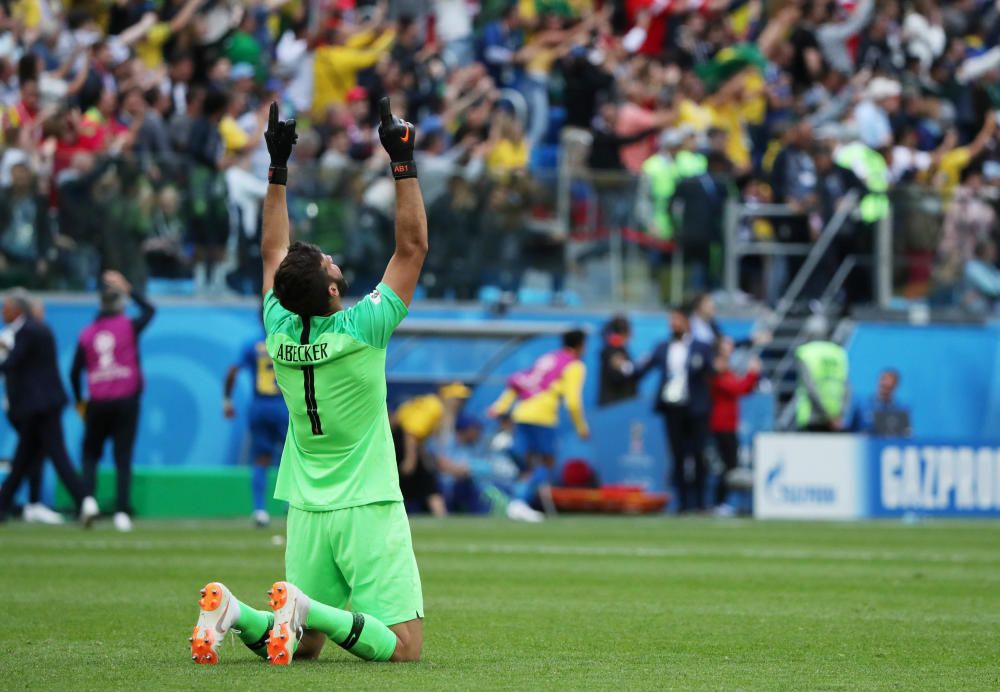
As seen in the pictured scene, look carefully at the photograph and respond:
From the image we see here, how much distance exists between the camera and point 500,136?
23.8 meters

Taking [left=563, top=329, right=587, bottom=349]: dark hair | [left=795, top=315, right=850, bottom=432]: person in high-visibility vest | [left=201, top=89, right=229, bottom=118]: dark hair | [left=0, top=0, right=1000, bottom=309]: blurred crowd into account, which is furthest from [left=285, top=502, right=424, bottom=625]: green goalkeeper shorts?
[left=795, top=315, right=850, bottom=432]: person in high-visibility vest

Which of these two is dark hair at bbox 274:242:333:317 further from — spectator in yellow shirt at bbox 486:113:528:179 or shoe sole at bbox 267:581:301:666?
spectator in yellow shirt at bbox 486:113:528:179

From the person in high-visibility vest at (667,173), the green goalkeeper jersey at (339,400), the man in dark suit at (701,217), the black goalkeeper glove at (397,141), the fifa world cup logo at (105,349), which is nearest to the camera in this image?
the black goalkeeper glove at (397,141)

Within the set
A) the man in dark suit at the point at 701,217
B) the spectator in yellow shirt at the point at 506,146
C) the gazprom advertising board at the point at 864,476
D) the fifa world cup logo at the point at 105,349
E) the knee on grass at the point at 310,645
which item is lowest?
the gazprom advertising board at the point at 864,476

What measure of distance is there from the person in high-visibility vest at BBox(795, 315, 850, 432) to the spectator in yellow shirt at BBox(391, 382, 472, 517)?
4339 millimetres

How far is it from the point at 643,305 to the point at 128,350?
7849mm

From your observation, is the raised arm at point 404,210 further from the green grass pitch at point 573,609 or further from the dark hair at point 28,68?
the dark hair at point 28,68

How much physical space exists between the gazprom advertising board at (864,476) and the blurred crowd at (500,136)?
11.4 feet

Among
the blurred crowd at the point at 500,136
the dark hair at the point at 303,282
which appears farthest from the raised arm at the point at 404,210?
the blurred crowd at the point at 500,136

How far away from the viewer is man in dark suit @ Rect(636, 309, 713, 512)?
2225 centimetres

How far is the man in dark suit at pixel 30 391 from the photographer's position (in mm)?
18125

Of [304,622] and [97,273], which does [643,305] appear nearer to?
[97,273]

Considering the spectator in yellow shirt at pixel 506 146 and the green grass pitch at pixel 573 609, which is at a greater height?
the spectator in yellow shirt at pixel 506 146

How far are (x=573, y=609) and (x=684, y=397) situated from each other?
1179 cm
